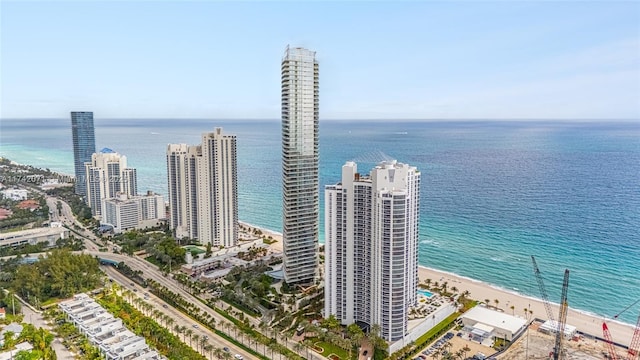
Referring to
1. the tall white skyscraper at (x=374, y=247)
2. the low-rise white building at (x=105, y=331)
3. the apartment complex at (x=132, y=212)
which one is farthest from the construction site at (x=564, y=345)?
the apartment complex at (x=132, y=212)

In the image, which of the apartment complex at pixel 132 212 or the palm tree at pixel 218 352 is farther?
the apartment complex at pixel 132 212

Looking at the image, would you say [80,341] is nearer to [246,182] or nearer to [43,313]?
[43,313]

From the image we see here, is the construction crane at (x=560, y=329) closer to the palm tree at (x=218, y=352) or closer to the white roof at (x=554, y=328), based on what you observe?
the white roof at (x=554, y=328)

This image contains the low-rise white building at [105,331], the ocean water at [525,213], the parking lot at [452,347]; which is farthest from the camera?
the ocean water at [525,213]

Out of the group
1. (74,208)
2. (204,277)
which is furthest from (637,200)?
(74,208)

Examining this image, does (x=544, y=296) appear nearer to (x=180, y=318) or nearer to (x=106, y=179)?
(x=180, y=318)

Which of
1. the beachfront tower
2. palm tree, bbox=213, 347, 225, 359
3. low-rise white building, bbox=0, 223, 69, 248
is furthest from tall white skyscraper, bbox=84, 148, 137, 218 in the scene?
palm tree, bbox=213, 347, 225, 359

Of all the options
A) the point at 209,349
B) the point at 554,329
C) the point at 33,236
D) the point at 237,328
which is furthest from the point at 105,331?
the point at 554,329
